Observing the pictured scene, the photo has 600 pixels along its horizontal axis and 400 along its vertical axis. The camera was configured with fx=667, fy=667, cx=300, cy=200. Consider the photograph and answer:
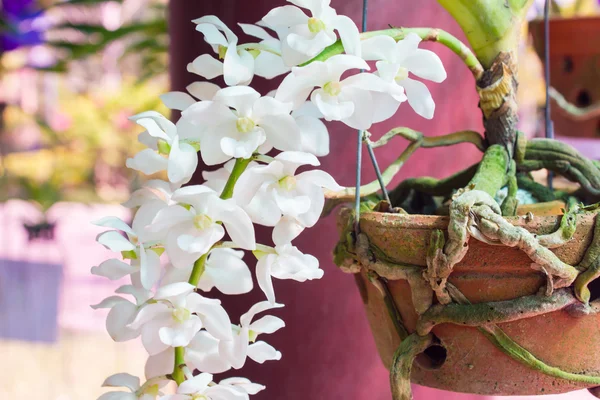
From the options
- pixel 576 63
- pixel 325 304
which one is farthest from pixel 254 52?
pixel 576 63

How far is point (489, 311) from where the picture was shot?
18.9 inches

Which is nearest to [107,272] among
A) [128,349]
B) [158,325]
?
[158,325]

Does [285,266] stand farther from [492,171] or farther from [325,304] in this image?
[325,304]

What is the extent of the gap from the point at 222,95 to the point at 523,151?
328 millimetres

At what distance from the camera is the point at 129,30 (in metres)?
1.32

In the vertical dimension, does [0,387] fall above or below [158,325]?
below

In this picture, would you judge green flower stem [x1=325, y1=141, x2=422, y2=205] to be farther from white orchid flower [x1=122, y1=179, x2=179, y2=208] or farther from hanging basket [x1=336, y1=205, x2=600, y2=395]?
white orchid flower [x1=122, y1=179, x2=179, y2=208]

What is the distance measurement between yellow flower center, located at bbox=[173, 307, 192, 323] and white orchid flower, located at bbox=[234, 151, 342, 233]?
0.23 ft

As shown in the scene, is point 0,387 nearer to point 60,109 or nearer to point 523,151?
point 60,109

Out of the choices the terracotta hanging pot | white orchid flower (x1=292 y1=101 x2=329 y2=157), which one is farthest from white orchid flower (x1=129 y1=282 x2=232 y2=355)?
the terracotta hanging pot

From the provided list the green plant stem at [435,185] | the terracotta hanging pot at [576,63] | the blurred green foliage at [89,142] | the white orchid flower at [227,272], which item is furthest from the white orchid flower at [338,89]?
the blurred green foliage at [89,142]

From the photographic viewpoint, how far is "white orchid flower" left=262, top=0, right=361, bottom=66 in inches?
15.6

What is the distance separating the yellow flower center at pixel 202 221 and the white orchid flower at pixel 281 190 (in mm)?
23

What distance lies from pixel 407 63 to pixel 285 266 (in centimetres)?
16
